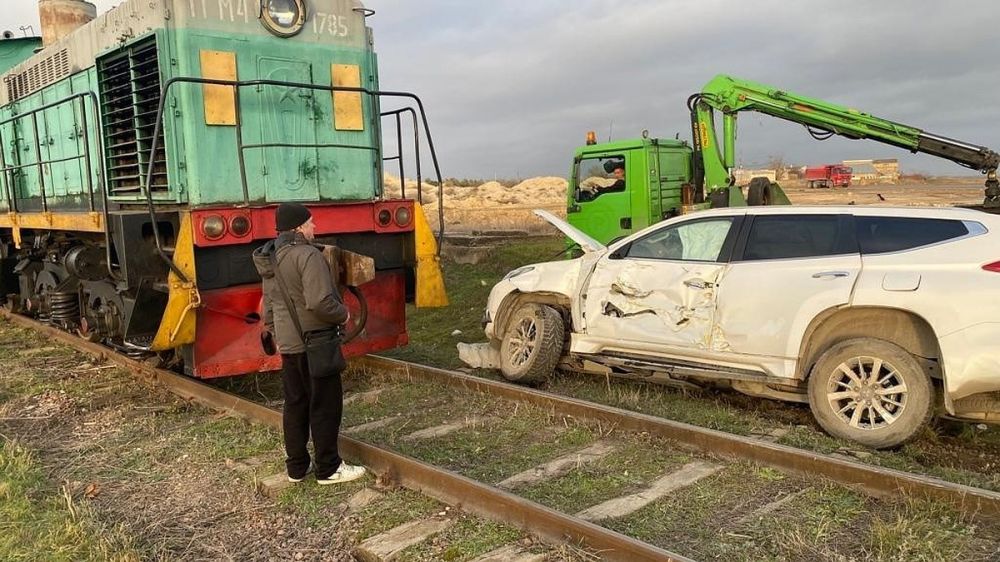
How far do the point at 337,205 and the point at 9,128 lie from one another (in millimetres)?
5448

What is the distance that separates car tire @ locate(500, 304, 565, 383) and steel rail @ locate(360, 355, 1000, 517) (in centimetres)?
56

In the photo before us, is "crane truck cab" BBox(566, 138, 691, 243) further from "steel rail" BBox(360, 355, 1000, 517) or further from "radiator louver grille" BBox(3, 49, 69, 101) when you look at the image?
"radiator louver grille" BBox(3, 49, 69, 101)

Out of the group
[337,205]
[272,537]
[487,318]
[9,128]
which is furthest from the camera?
[9,128]

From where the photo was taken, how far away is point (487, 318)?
7.70 metres

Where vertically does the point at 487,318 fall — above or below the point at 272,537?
above

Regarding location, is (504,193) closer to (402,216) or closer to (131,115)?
(402,216)

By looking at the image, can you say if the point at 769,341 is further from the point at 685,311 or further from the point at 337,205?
the point at 337,205

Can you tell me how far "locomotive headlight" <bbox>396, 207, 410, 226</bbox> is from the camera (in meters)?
6.95

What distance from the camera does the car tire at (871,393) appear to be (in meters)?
5.03

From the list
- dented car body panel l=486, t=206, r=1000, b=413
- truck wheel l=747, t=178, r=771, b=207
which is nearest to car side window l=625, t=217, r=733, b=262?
dented car body panel l=486, t=206, r=1000, b=413

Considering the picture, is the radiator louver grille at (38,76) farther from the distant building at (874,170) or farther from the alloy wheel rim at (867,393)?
the distant building at (874,170)

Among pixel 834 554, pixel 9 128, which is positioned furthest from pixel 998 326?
pixel 9 128

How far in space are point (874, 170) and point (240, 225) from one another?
5534cm

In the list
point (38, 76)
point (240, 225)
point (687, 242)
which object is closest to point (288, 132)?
point (240, 225)
